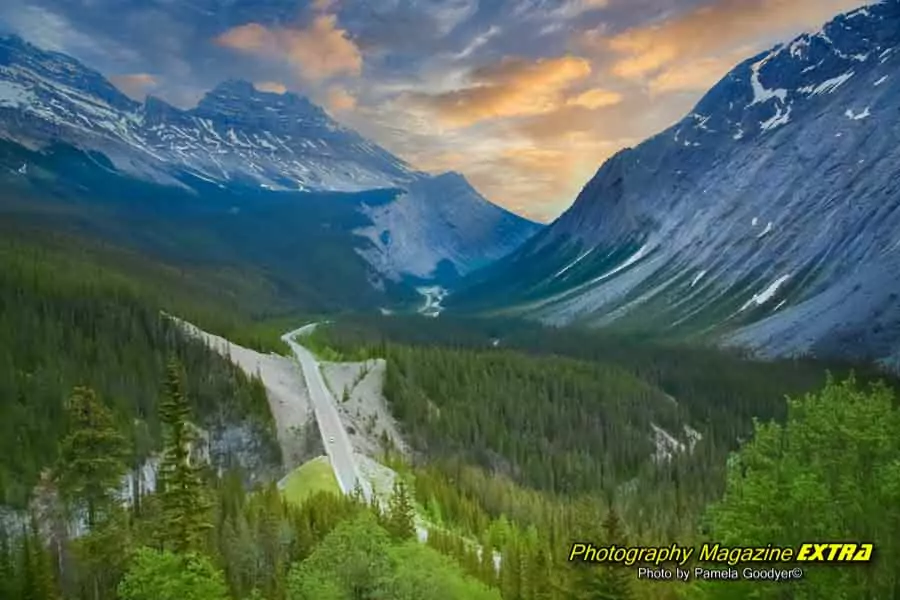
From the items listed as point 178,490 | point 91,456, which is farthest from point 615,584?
point 91,456

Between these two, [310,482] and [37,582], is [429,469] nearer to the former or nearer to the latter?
[310,482]

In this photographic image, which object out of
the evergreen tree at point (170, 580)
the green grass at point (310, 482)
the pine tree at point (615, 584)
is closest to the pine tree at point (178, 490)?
the evergreen tree at point (170, 580)

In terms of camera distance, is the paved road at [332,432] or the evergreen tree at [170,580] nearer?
the evergreen tree at [170,580]

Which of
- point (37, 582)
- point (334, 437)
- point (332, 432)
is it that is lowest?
point (37, 582)

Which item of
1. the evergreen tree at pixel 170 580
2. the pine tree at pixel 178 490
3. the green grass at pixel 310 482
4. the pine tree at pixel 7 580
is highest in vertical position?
the pine tree at pixel 178 490

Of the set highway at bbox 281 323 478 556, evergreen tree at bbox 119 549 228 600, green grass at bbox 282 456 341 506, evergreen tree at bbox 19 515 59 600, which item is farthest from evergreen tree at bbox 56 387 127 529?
green grass at bbox 282 456 341 506

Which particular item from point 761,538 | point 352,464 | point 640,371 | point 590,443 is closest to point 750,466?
point 761,538

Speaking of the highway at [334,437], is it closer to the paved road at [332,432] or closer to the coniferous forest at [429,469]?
the paved road at [332,432]
